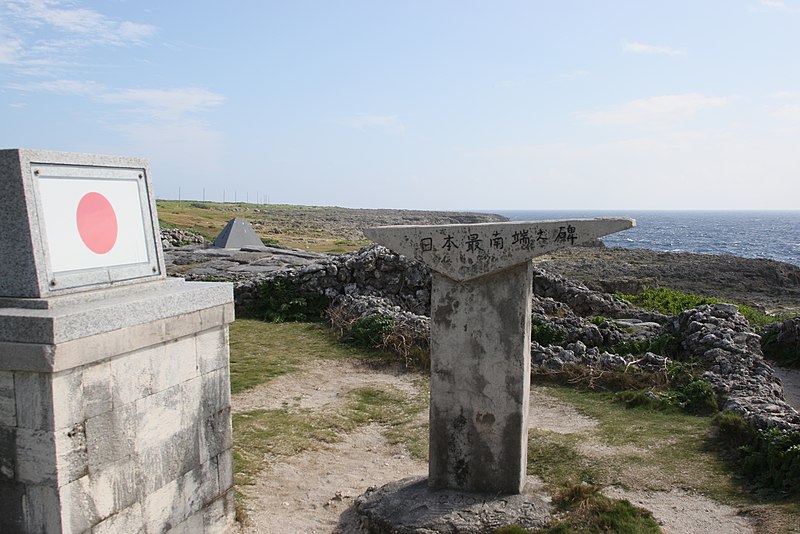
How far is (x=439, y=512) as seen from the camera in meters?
5.41

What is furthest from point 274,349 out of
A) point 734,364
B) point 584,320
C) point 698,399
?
point 734,364

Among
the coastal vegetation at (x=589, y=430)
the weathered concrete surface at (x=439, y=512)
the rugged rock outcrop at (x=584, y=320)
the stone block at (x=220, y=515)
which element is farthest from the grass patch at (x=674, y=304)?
the stone block at (x=220, y=515)

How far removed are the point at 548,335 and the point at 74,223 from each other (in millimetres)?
A: 8508

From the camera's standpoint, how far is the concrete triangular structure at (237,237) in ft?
75.6

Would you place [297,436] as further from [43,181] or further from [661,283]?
[661,283]

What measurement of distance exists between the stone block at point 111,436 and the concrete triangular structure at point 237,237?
1884cm

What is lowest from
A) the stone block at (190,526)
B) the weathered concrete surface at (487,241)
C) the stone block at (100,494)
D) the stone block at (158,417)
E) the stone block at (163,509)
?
the stone block at (190,526)

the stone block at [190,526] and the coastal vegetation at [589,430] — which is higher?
the stone block at [190,526]

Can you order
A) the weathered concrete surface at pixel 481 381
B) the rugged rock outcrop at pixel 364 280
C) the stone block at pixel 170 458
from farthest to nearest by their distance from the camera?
the rugged rock outcrop at pixel 364 280, the weathered concrete surface at pixel 481 381, the stone block at pixel 170 458

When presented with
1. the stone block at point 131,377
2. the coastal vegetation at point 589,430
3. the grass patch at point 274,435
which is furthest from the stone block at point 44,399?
the grass patch at point 274,435

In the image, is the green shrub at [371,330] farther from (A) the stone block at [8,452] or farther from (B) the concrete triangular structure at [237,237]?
(B) the concrete triangular structure at [237,237]

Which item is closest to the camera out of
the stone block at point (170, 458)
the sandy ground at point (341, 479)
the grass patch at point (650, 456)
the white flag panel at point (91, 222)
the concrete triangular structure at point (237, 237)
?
the white flag panel at point (91, 222)

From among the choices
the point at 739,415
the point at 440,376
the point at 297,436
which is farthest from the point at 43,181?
the point at 739,415

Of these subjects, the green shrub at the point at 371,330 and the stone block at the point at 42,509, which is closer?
the stone block at the point at 42,509
